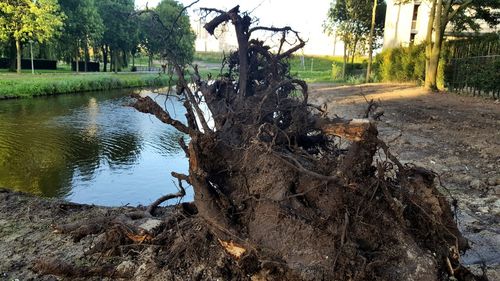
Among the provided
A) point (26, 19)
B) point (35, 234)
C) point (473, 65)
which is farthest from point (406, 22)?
point (35, 234)

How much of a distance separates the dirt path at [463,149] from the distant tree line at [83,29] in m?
2.45

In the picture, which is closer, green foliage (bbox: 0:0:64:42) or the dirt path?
the dirt path

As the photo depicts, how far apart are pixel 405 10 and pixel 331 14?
31.2 feet

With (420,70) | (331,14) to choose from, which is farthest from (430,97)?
(331,14)

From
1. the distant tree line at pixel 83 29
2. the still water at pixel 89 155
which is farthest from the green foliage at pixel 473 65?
the distant tree line at pixel 83 29

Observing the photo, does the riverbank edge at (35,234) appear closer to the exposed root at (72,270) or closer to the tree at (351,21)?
the exposed root at (72,270)

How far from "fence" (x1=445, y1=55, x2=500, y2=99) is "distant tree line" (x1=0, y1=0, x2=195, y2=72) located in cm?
1305

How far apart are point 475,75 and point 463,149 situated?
12.1 m

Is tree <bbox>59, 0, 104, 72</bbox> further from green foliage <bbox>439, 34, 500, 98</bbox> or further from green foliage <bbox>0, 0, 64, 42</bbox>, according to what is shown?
green foliage <bbox>439, 34, 500, 98</bbox>

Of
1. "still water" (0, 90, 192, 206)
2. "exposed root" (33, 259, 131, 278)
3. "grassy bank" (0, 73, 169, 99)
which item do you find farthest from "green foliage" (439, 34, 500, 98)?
"exposed root" (33, 259, 131, 278)

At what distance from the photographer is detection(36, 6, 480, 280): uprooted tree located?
3.39m

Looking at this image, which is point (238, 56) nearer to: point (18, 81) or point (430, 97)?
point (430, 97)

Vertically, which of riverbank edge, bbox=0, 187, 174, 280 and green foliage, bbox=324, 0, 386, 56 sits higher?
green foliage, bbox=324, 0, 386, 56

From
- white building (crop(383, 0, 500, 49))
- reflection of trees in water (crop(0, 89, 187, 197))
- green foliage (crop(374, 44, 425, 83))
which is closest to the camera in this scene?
reflection of trees in water (crop(0, 89, 187, 197))
